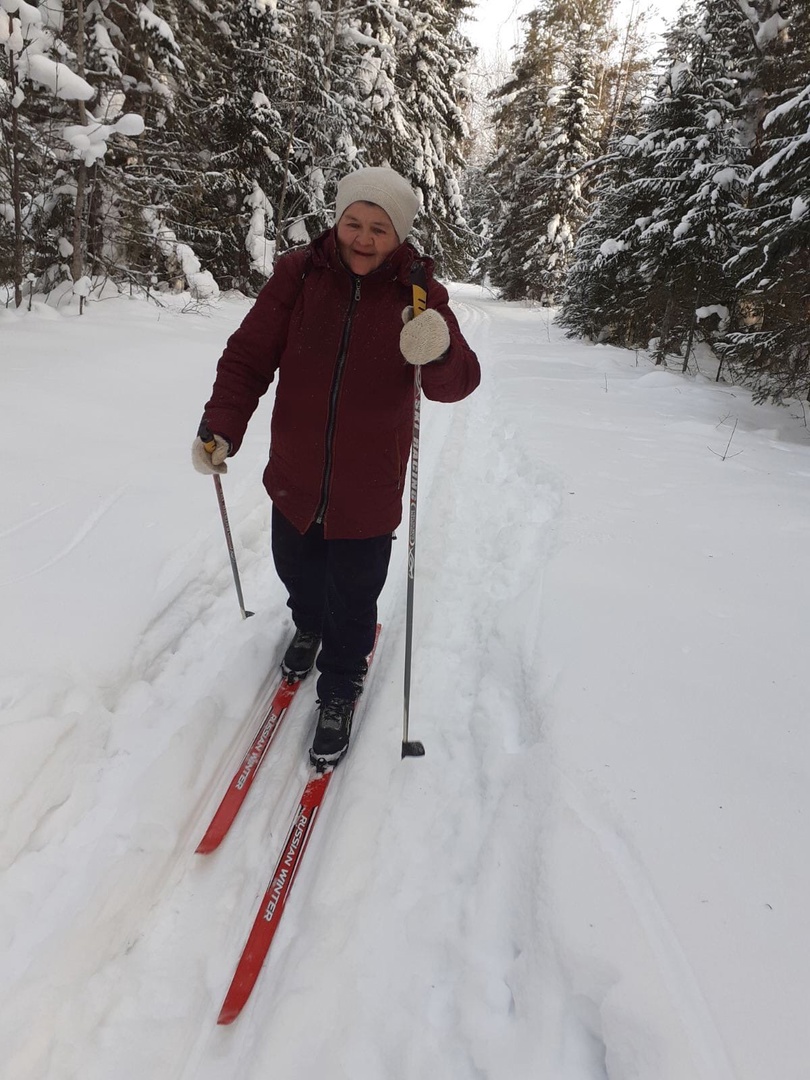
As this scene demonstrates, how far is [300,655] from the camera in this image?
2807 millimetres

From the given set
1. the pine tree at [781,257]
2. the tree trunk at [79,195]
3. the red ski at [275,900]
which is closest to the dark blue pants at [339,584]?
the red ski at [275,900]

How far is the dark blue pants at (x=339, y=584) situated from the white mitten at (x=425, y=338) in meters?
0.79

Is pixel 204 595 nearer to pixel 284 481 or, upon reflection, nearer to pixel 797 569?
pixel 284 481

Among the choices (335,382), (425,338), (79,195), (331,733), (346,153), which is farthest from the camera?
(346,153)

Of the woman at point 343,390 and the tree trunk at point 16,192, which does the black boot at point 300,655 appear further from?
the tree trunk at point 16,192

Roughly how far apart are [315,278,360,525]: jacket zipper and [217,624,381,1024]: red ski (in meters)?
1.12

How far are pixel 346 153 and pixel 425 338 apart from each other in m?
15.0

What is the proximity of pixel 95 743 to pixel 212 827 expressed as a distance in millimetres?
649

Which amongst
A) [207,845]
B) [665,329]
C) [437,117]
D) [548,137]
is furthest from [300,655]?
[548,137]

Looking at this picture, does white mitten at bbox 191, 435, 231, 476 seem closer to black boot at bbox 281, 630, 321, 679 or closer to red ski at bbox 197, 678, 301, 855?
black boot at bbox 281, 630, 321, 679

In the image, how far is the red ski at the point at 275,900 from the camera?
1620mm

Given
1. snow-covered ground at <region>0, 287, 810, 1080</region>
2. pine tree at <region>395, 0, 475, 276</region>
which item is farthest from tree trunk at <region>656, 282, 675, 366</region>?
pine tree at <region>395, 0, 475, 276</region>

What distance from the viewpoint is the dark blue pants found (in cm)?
232

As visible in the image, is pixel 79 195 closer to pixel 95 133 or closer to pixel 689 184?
pixel 95 133
